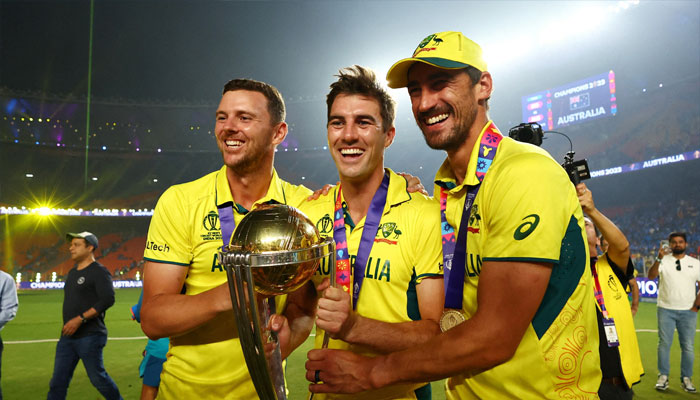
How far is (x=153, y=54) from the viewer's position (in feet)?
123

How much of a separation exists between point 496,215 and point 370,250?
746mm

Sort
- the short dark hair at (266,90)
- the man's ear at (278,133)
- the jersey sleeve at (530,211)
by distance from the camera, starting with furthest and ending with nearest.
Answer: the man's ear at (278,133)
the short dark hair at (266,90)
the jersey sleeve at (530,211)

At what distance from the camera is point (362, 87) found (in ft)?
7.51

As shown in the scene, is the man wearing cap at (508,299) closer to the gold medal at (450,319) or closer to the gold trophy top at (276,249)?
the gold medal at (450,319)

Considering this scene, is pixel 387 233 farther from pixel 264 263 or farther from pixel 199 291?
pixel 199 291

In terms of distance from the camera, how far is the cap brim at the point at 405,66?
1813mm

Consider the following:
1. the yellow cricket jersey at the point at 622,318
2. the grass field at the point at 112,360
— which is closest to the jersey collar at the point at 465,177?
the yellow cricket jersey at the point at 622,318

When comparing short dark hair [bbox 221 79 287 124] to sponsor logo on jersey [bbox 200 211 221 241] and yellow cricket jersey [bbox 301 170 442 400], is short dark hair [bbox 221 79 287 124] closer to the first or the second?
sponsor logo on jersey [bbox 200 211 221 241]

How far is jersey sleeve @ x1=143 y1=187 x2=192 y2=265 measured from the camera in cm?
218

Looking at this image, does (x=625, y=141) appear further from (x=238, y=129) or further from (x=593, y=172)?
(x=238, y=129)

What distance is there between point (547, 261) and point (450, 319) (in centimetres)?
50

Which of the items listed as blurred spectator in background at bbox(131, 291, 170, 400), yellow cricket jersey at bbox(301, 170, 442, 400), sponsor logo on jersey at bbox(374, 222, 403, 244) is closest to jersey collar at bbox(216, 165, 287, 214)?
yellow cricket jersey at bbox(301, 170, 442, 400)

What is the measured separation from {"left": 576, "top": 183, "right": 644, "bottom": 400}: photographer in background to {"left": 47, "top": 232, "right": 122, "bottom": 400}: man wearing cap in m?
5.33

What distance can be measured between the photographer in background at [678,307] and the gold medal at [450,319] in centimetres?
635
